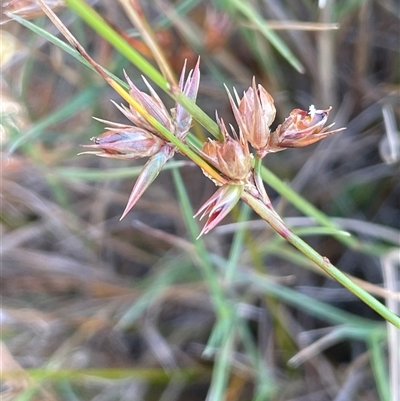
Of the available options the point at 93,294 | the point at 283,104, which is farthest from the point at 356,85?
the point at 93,294

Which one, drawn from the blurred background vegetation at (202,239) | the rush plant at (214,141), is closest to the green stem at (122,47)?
the rush plant at (214,141)

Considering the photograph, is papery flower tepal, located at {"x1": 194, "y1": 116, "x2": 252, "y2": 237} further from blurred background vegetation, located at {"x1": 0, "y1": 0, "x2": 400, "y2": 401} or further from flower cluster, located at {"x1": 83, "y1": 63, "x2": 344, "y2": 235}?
blurred background vegetation, located at {"x1": 0, "y1": 0, "x2": 400, "y2": 401}

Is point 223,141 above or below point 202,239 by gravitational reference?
above

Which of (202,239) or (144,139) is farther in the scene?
(202,239)

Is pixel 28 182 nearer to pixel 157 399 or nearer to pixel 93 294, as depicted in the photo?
pixel 93 294

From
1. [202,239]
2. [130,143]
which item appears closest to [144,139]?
[130,143]

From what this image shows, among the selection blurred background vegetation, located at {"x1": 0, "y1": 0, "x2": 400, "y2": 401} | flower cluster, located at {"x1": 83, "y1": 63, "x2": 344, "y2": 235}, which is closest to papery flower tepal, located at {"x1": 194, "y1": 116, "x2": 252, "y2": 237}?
flower cluster, located at {"x1": 83, "y1": 63, "x2": 344, "y2": 235}

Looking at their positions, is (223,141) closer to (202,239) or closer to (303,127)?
(303,127)
